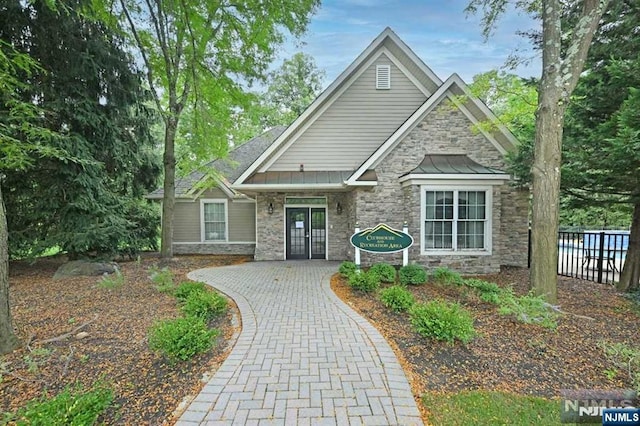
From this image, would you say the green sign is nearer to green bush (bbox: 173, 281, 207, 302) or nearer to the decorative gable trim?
the decorative gable trim

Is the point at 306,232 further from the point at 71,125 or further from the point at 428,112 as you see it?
the point at 71,125

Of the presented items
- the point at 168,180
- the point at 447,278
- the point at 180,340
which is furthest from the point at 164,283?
the point at 447,278

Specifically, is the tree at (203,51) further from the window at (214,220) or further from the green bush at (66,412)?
the green bush at (66,412)

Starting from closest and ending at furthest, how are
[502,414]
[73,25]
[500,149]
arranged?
[502,414] < [73,25] < [500,149]

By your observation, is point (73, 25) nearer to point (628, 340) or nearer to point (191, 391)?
point (191, 391)

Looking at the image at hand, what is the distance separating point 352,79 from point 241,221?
758cm

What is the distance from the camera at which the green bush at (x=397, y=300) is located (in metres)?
5.37

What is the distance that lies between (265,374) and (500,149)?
31.4 ft

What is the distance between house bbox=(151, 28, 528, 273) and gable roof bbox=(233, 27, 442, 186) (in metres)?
0.04

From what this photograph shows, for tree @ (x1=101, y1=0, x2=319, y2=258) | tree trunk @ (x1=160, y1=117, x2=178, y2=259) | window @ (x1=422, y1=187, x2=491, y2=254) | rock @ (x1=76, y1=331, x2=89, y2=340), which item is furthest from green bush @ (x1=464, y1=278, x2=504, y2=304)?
tree trunk @ (x1=160, y1=117, x2=178, y2=259)

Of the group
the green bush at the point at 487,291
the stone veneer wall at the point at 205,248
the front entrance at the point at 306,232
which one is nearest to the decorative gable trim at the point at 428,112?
the front entrance at the point at 306,232

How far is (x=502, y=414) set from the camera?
108 inches

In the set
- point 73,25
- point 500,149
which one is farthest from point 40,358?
point 500,149

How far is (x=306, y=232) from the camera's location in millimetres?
11719
